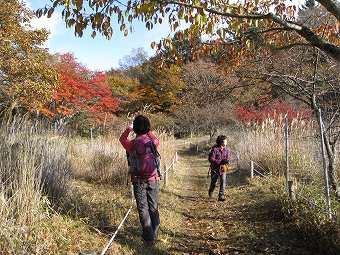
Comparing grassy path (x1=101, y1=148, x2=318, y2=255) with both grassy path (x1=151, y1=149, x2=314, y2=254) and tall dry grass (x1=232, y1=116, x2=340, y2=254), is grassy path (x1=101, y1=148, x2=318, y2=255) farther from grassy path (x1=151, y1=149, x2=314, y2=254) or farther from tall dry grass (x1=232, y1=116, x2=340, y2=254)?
tall dry grass (x1=232, y1=116, x2=340, y2=254)

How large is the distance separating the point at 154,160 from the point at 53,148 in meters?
1.76

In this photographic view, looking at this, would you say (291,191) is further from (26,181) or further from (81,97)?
(81,97)

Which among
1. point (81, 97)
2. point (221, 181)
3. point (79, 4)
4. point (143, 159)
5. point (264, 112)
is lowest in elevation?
point (221, 181)

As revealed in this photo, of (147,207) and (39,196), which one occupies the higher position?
(39,196)

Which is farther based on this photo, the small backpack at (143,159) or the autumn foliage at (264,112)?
the autumn foliage at (264,112)

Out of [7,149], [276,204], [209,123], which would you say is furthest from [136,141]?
[209,123]

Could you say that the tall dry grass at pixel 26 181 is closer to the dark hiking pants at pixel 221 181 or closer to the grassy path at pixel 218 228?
the grassy path at pixel 218 228

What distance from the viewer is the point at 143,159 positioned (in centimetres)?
416

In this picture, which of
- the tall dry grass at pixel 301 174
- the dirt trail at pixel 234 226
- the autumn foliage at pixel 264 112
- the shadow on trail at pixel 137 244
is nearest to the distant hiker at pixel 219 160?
the dirt trail at pixel 234 226

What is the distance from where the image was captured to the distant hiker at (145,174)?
4.15 m

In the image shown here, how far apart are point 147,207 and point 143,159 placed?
65 centimetres

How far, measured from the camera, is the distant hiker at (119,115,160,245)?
4.15 meters

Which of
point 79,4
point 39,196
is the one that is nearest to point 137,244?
point 39,196

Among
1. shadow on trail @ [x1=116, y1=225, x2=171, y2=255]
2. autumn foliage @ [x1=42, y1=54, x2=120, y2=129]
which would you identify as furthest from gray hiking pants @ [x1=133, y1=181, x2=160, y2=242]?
autumn foliage @ [x1=42, y1=54, x2=120, y2=129]
